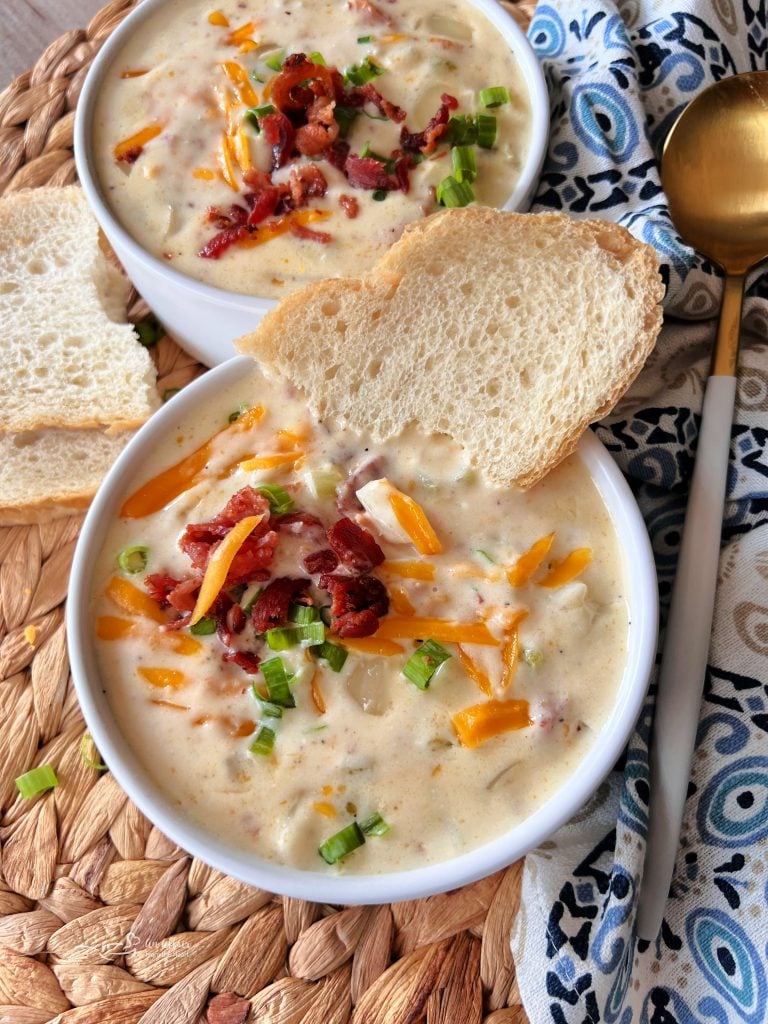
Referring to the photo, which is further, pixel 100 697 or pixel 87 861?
pixel 87 861

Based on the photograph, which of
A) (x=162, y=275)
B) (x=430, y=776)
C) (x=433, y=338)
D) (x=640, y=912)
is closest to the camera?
(x=430, y=776)

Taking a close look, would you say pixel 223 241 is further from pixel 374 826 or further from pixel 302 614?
pixel 374 826

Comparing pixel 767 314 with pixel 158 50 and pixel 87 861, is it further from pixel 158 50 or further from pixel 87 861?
pixel 87 861

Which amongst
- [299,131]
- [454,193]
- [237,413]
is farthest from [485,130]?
[237,413]

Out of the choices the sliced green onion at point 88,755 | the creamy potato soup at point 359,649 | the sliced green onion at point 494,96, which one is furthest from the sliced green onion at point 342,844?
the sliced green onion at point 494,96

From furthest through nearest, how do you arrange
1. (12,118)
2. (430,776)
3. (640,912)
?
(12,118) → (640,912) → (430,776)

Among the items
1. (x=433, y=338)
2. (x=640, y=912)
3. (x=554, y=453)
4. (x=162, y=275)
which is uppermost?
(x=162, y=275)

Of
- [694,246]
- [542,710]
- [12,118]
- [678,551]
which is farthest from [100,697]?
[12,118]
